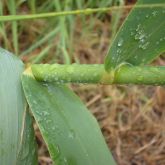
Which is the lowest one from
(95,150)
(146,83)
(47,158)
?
(47,158)

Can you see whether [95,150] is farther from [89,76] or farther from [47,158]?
[47,158]

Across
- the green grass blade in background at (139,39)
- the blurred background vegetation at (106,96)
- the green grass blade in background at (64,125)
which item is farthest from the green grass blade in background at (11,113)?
the blurred background vegetation at (106,96)

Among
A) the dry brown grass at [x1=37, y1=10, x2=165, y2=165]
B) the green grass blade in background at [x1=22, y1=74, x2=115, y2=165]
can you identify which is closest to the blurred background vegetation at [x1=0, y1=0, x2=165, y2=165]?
the dry brown grass at [x1=37, y1=10, x2=165, y2=165]

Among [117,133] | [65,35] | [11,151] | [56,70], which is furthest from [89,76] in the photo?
[117,133]

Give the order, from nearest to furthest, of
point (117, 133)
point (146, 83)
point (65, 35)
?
point (146, 83) < point (65, 35) < point (117, 133)

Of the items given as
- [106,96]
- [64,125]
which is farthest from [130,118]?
[64,125]

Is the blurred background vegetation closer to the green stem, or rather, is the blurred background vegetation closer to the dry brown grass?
the dry brown grass

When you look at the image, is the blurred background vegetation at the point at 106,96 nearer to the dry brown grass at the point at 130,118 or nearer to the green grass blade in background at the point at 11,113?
the dry brown grass at the point at 130,118

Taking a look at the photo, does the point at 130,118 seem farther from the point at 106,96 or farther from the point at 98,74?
the point at 98,74
